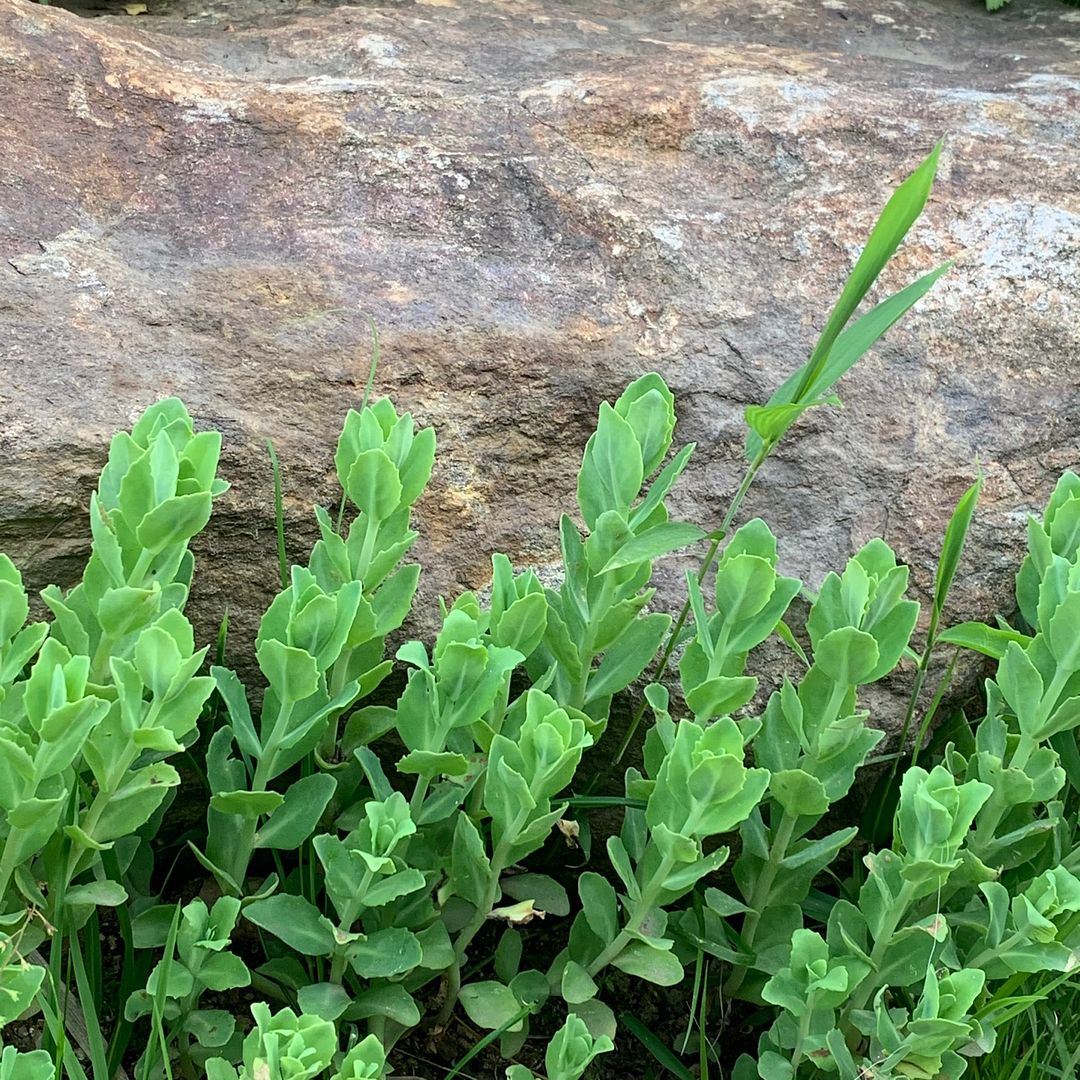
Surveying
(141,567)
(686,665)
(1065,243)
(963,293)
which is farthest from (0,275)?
(1065,243)

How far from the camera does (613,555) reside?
1507 millimetres

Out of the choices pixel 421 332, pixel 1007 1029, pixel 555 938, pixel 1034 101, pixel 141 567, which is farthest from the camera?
pixel 1034 101

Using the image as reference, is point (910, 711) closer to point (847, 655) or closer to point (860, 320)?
point (847, 655)

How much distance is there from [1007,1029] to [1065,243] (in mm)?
1418

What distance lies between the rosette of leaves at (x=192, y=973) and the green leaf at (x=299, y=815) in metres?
0.09

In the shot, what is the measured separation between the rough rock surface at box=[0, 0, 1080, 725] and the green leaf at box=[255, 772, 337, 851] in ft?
1.24

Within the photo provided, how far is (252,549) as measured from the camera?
185 cm

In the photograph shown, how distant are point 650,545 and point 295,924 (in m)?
0.62

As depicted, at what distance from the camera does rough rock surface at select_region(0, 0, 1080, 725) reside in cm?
189

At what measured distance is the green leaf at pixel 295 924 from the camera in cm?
148

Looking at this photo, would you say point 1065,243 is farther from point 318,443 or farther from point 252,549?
point 252,549

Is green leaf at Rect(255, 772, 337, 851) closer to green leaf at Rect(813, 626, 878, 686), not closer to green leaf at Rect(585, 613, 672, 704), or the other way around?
green leaf at Rect(585, 613, 672, 704)

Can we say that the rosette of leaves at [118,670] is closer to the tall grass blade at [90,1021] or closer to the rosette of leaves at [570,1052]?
the tall grass blade at [90,1021]

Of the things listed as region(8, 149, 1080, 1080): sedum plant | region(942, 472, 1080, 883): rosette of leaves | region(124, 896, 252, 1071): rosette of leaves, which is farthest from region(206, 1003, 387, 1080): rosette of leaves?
region(942, 472, 1080, 883): rosette of leaves
